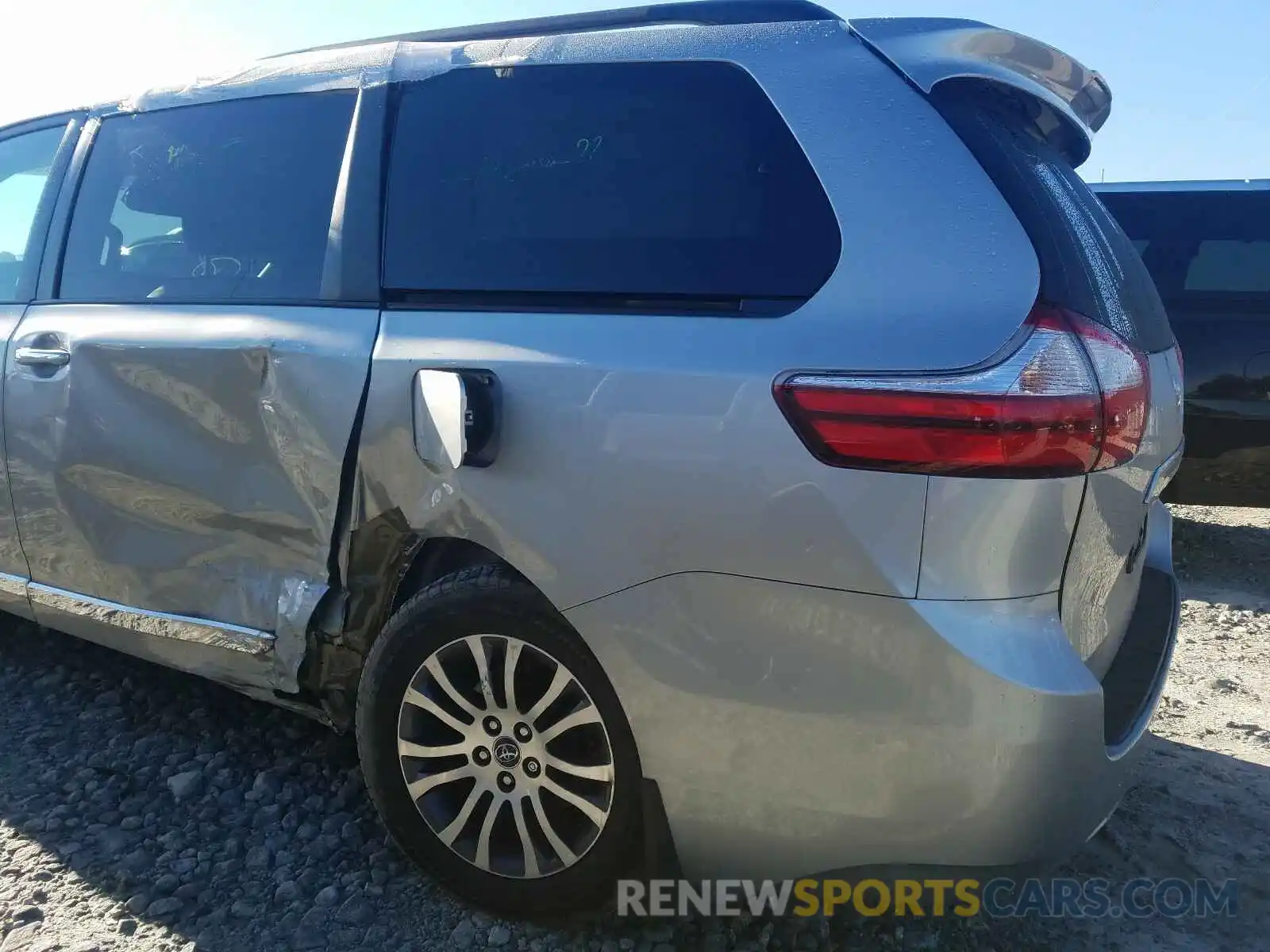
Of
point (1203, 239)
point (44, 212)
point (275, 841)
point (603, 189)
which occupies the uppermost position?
point (603, 189)

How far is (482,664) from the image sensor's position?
1858mm

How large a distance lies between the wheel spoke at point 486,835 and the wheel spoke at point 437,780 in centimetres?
8

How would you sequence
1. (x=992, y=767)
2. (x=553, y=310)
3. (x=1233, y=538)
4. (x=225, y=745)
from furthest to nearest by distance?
(x=1233, y=538) → (x=225, y=745) → (x=553, y=310) → (x=992, y=767)

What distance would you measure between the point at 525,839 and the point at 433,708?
323 millimetres

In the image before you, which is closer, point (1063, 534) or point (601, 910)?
point (1063, 534)

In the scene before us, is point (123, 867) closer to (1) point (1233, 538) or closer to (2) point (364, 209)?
(2) point (364, 209)

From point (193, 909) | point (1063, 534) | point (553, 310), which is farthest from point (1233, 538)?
point (193, 909)

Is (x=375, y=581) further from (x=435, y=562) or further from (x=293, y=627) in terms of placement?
(x=293, y=627)

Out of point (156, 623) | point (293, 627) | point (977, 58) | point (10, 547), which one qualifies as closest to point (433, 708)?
point (293, 627)

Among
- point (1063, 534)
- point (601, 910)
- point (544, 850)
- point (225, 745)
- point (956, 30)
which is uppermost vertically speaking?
point (956, 30)

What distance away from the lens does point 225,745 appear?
270 centimetres

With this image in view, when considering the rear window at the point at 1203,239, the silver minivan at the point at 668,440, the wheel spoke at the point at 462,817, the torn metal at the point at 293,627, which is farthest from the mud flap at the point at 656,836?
the rear window at the point at 1203,239

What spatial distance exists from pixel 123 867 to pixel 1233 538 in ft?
18.9

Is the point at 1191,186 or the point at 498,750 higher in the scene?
the point at 1191,186
